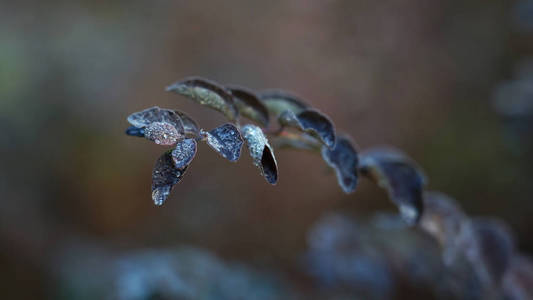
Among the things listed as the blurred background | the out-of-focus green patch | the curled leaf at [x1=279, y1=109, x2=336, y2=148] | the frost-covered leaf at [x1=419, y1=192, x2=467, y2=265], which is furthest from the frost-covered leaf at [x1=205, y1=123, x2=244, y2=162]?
the out-of-focus green patch

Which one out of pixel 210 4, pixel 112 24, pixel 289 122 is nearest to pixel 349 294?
pixel 289 122

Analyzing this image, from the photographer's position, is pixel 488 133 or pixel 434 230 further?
pixel 488 133

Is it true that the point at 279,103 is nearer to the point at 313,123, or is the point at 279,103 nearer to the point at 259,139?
the point at 313,123

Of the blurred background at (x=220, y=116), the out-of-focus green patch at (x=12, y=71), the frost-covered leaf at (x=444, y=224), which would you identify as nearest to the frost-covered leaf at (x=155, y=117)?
the frost-covered leaf at (x=444, y=224)

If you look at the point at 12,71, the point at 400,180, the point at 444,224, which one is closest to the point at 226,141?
the point at 400,180

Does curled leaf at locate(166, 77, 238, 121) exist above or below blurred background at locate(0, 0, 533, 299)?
below

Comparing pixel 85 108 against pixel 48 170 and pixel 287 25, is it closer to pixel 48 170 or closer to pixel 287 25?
pixel 48 170

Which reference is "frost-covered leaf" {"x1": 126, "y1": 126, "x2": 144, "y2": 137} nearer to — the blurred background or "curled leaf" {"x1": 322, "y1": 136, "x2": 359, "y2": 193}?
"curled leaf" {"x1": 322, "y1": 136, "x2": 359, "y2": 193}

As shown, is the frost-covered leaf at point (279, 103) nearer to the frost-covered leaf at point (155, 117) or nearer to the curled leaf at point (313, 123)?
the curled leaf at point (313, 123)
